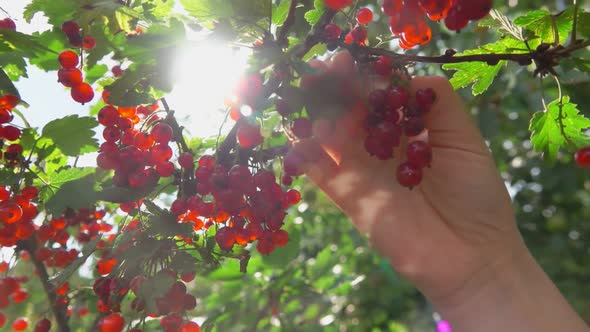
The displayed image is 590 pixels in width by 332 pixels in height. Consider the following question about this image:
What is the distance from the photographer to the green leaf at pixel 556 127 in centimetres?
164

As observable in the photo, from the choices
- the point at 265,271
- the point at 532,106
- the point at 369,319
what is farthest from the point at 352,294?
the point at 532,106

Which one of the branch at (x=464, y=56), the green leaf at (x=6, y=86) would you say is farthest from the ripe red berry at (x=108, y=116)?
the branch at (x=464, y=56)

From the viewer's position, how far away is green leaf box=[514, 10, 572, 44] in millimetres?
1453

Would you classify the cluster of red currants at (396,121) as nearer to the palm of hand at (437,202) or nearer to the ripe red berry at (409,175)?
the ripe red berry at (409,175)

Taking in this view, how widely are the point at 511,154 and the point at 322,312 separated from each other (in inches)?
110

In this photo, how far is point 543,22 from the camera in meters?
1.47

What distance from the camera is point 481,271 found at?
67.2 inches

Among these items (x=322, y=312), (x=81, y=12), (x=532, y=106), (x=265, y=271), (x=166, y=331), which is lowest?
(x=322, y=312)

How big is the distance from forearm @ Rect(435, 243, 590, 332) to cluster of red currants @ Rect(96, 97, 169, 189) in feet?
3.63

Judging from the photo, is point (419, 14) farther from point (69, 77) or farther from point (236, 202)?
point (69, 77)

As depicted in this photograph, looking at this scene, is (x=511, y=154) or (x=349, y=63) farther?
(x=511, y=154)

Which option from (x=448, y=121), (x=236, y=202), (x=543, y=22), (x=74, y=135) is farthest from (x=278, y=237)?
(x=543, y=22)

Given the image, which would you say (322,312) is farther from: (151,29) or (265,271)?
(151,29)

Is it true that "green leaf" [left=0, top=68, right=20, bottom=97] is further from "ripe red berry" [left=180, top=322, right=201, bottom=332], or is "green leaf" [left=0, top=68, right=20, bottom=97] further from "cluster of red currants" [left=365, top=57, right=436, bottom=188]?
"cluster of red currants" [left=365, top=57, right=436, bottom=188]
